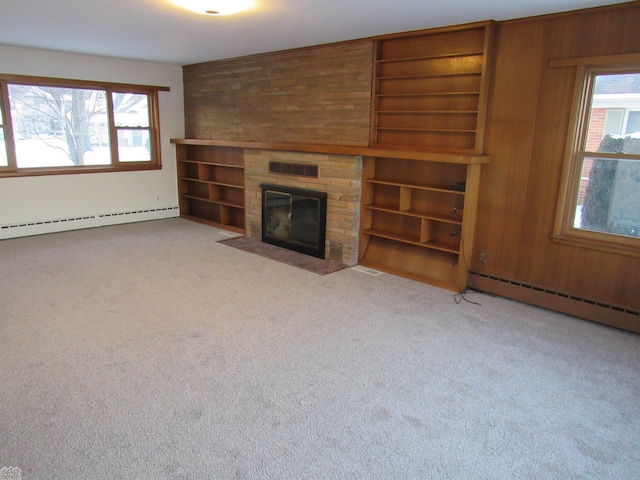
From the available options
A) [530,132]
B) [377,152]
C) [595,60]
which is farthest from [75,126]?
[595,60]

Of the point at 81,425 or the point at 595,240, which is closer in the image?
the point at 81,425

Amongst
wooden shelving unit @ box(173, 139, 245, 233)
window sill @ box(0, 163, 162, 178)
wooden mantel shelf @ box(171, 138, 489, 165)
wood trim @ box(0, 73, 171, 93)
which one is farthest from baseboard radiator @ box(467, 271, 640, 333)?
wood trim @ box(0, 73, 171, 93)

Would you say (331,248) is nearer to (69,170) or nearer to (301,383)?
(301,383)

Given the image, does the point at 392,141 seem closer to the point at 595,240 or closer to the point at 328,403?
the point at 595,240

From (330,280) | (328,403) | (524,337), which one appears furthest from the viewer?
(330,280)

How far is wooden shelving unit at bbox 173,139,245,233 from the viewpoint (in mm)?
6938

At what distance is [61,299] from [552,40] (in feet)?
15.6

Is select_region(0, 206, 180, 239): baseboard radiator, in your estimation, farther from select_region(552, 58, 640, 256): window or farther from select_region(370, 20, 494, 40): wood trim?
select_region(552, 58, 640, 256): window

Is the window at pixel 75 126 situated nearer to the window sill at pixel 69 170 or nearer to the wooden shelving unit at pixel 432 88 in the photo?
the window sill at pixel 69 170

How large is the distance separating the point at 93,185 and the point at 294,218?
327 cm

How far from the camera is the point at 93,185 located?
6.73 metres

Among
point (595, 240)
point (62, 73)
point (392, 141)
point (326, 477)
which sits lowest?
point (326, 477)

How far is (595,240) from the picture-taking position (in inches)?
147

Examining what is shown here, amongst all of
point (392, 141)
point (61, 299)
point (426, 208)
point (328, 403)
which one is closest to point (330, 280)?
point (426, 208)
